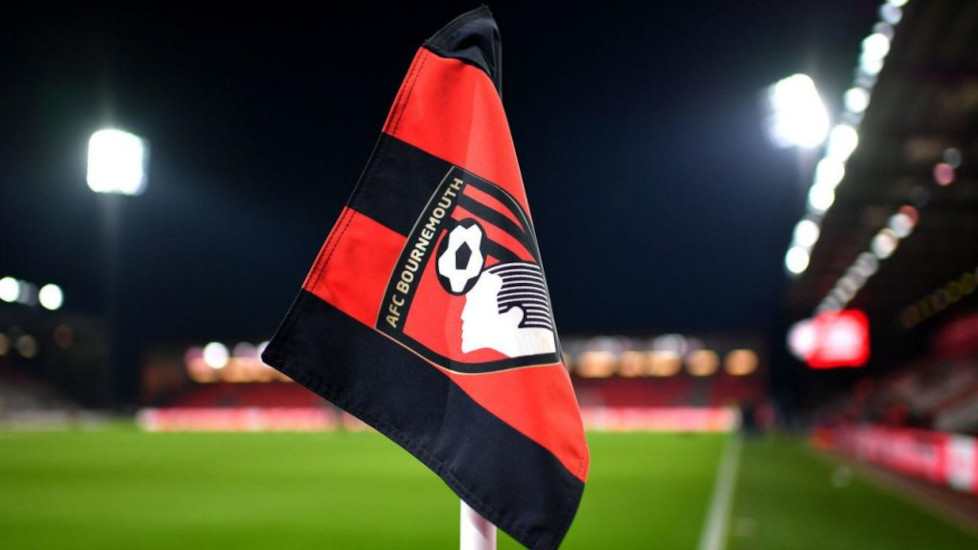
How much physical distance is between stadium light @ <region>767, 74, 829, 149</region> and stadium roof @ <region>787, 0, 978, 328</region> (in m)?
3.97

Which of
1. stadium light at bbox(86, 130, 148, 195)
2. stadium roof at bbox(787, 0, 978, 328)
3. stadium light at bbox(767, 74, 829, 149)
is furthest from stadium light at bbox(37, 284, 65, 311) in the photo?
stadium light at bbox(767, 74, 829, 149)

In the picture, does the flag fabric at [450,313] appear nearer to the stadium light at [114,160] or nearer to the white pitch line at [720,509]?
the white pitch line at [720,509]

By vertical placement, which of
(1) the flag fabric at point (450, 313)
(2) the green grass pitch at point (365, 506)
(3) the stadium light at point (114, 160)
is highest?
(3) the stadium light at point (114, 160)

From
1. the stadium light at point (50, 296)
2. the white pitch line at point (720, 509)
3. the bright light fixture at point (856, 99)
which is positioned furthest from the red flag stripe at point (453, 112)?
the stadium light at point (50, 296)

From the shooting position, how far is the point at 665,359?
6812 cm

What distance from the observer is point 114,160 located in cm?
4131

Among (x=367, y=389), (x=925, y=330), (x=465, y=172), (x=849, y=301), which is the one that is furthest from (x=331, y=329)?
(x=925, y=330)

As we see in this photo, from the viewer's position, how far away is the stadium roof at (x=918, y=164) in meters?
13.1

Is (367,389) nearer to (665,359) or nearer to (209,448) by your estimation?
(209,448)

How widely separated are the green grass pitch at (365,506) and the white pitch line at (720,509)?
0.15 metres

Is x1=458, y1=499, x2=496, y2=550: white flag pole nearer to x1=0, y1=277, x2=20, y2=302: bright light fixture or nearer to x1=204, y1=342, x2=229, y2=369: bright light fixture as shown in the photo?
x1=0, y1=277, x2=20, y2=302: bright light fixture

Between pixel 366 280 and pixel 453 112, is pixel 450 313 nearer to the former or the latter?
pixel 366 280

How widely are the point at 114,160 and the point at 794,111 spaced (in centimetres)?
2835

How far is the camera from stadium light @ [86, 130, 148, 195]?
135ft
